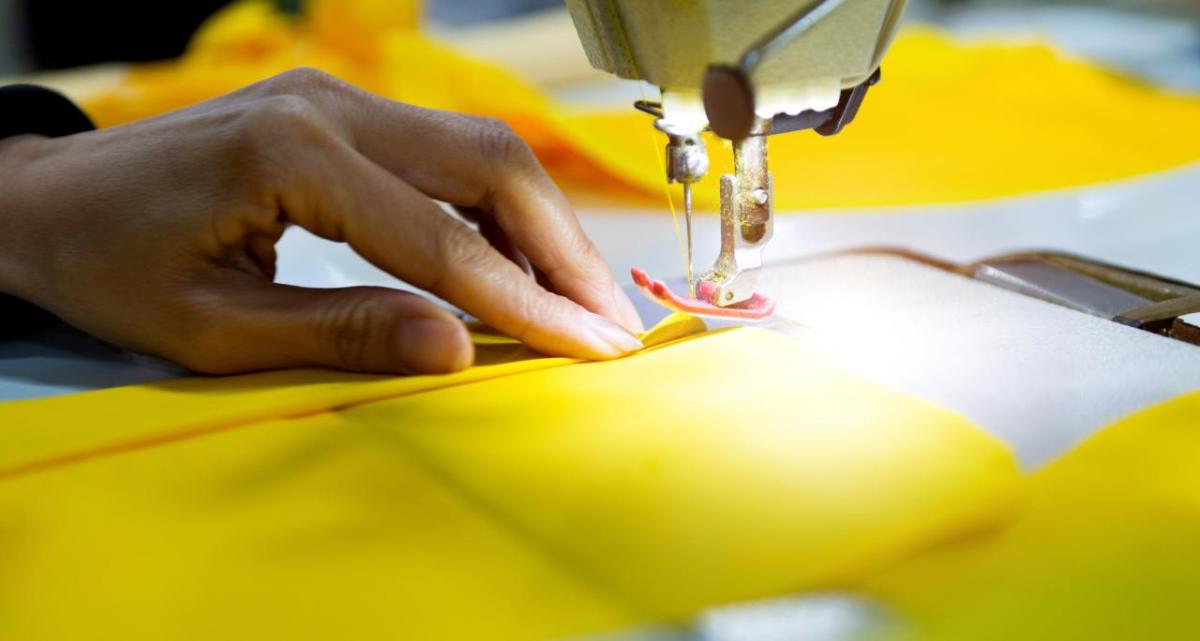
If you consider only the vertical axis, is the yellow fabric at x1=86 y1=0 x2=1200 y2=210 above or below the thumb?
above

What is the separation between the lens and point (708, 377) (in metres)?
1.03

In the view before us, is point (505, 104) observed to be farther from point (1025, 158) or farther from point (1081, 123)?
point (1081, 123)

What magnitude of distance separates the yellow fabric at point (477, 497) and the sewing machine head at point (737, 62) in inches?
4.6

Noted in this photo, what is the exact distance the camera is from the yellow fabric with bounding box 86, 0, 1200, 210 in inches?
72.6

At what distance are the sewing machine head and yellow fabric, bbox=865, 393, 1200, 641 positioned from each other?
0.33 m

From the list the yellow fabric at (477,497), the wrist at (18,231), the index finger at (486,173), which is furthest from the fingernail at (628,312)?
the wrist at (18,231)

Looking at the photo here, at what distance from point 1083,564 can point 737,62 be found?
1.40 ft

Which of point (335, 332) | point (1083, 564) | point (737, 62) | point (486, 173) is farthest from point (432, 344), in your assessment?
point (1083, 564)

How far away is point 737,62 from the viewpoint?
2.96ft

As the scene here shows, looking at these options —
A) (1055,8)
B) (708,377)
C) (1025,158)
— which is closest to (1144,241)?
(1025,158)

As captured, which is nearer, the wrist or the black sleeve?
the wrist

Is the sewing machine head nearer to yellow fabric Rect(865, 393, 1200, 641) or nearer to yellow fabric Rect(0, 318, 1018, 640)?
yellow fabric Rect(0, 318, 1018, 640)

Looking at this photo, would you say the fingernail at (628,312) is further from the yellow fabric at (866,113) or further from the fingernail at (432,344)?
the yellow fabric at (866,113)

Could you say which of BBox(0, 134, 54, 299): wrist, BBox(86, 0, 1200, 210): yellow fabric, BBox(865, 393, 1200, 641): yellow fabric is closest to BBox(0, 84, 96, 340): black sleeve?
BBox(0, 134, 54, 299): wrist
